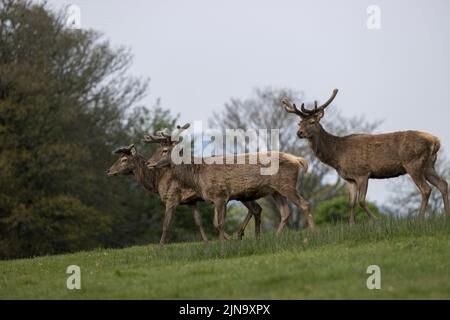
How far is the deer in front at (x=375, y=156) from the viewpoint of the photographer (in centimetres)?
1870

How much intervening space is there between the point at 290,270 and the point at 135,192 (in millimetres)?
32745

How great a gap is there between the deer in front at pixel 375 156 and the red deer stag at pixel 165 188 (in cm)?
207

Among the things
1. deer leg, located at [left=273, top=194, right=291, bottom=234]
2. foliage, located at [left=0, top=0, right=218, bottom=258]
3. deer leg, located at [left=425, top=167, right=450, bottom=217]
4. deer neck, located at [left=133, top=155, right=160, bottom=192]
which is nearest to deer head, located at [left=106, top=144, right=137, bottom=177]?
deer neck, located at [left=133, top=155, right=160, bottom=192]

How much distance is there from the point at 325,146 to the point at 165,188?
12.5 ft

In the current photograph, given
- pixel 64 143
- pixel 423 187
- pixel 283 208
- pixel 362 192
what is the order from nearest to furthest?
pixel 423 187 < pixel 362 192 < pixel 283 208 < pixel 64 143

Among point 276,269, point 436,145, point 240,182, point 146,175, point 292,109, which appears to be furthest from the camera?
point 146,175

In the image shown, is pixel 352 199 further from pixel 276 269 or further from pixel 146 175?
pixel 276 269

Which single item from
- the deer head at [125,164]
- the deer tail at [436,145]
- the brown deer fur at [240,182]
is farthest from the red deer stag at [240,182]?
the deer tail at [436,145]

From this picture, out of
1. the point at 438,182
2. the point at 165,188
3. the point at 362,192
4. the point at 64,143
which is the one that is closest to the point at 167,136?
the point at 165,188

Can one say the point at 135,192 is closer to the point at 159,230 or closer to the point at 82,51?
the point at 159,230

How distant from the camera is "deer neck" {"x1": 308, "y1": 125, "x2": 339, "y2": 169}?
64.9 ft

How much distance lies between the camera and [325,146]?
19922 mm

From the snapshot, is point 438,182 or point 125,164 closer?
point 438,182

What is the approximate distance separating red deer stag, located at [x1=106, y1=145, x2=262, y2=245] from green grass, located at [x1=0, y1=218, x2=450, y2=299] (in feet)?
4.88
